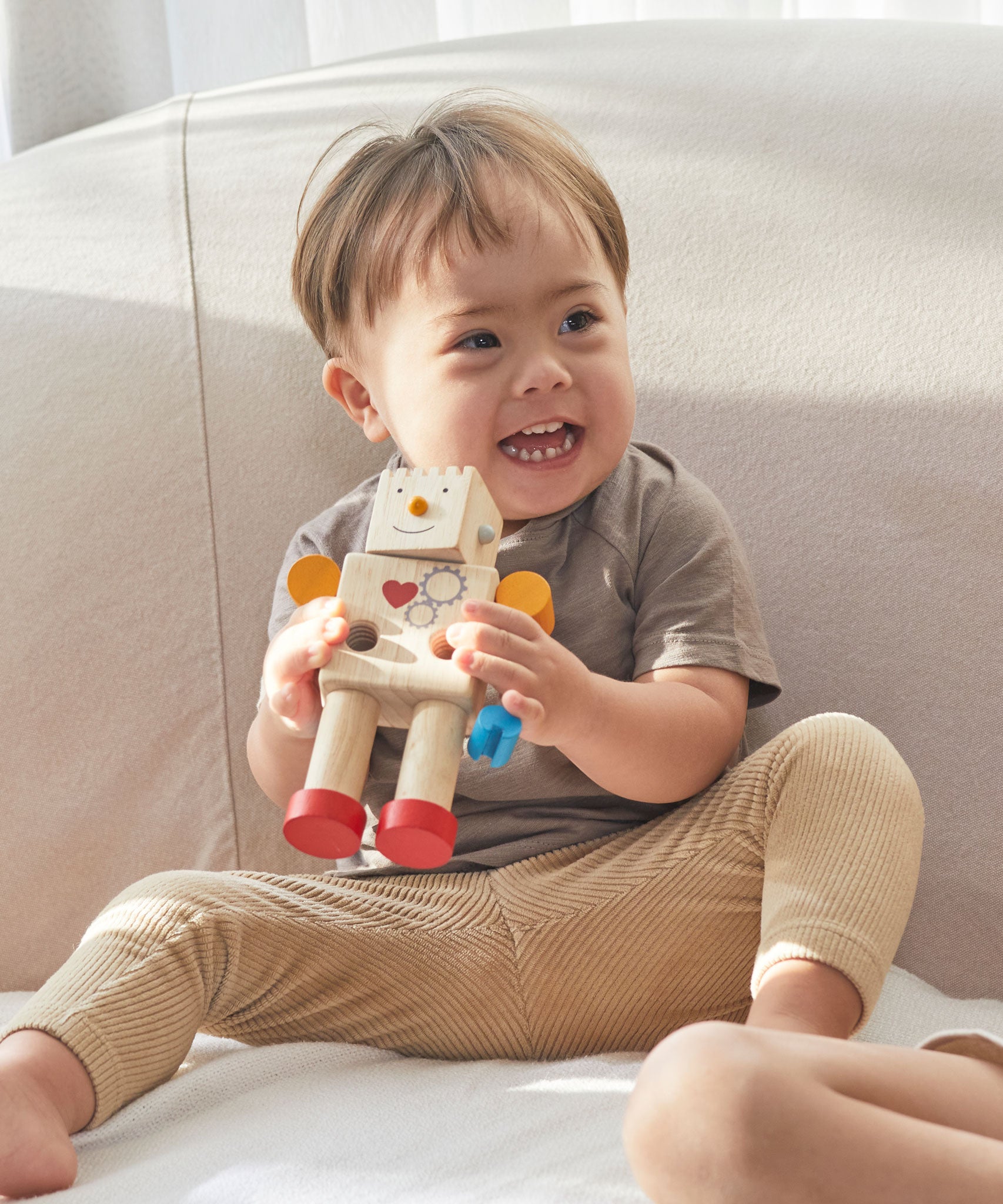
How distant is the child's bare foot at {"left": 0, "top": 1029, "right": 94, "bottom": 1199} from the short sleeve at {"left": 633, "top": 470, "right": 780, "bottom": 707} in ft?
1.47

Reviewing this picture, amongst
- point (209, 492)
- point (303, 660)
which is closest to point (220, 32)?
point (209, 492)

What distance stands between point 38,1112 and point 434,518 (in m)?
0.39

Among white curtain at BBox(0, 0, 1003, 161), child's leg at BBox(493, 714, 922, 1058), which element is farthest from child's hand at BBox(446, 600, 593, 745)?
white curtain at BBox(0, 0, 1003, 161)

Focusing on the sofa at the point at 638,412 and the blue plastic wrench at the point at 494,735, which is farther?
the sofa at the point at 638,412

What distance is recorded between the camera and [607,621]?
0.92 m

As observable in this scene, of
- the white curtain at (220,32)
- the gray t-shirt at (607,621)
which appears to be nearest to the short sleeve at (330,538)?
the gray t-shirt at (607,621)

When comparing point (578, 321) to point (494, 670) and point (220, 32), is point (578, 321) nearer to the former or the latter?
point (494, 670)

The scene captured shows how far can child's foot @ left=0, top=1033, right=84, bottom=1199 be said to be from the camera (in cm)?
65

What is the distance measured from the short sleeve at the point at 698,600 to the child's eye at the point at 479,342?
18 cm

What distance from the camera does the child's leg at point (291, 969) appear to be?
2.48ft

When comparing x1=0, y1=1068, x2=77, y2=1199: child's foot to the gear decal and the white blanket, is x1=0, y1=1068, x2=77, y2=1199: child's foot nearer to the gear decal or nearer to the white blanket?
the white blanket

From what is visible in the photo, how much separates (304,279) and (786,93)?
18.8 inches

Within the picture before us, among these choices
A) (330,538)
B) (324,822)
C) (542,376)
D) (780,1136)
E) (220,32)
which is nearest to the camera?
(780,1136)

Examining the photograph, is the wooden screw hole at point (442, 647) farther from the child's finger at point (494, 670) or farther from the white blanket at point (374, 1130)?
the white blanket at point (374, 1130)
